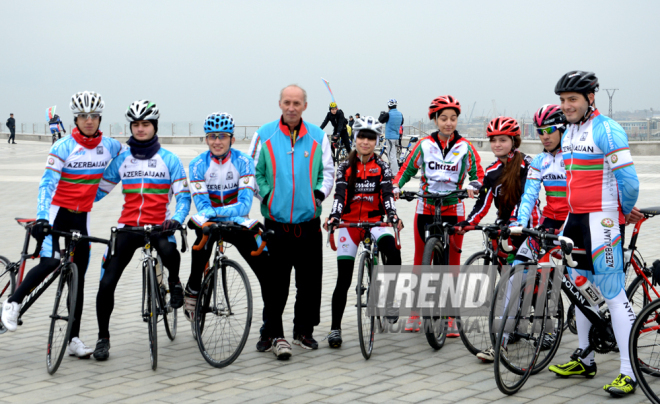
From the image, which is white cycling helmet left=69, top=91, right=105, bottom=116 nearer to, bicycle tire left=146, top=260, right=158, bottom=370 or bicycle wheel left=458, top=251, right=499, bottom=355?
bicycle tire left=146, top=260, right=158, bottom=370

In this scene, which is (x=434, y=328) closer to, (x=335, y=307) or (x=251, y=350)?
(x=335, y=307)

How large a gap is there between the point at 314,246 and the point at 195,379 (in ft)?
4.75

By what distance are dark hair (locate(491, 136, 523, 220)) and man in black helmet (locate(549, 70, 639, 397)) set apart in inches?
43.6

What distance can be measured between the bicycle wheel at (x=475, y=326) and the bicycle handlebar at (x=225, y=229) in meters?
1.62

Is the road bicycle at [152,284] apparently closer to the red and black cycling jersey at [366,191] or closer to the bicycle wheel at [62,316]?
the bicycle wheel at [62,316]

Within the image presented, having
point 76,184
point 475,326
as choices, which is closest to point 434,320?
point 475,326

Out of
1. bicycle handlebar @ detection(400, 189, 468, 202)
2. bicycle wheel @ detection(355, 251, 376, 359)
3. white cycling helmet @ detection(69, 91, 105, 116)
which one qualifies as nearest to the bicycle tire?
white cycling helmet @ detection(69, 91, 105, 116)

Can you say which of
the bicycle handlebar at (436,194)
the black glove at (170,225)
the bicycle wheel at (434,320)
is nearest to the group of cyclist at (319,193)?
the black glove at (170,225)

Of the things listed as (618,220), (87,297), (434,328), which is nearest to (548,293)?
(618,220)

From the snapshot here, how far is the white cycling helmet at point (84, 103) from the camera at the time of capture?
18.9ft

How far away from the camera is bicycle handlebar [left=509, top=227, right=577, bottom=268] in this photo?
464 centimetres

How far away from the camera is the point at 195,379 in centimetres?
528

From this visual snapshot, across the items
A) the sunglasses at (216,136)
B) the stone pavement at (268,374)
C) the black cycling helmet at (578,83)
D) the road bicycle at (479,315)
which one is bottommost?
the stone pavement at (268,374)

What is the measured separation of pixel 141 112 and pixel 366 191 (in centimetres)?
187
